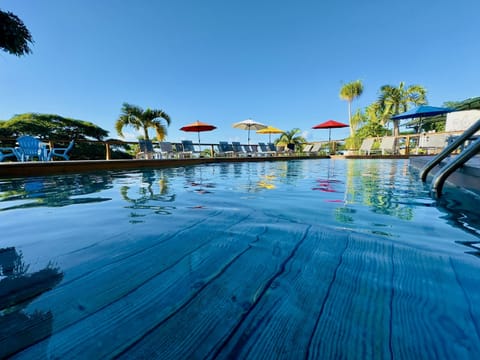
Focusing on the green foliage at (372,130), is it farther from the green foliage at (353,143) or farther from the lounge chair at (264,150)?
the lounge chair at (264,150)

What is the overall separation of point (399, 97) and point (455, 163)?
2305 cm

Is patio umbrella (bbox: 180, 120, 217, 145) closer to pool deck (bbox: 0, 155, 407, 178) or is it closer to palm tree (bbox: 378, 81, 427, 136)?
pool deck (bbox: 0, 155, 407, 178)

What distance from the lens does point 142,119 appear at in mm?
13711

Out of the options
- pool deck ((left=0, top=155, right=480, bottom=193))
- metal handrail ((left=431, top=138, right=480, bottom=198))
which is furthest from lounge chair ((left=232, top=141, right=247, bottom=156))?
metal handrail ((left=431, top=138, right=480, bottom=198))

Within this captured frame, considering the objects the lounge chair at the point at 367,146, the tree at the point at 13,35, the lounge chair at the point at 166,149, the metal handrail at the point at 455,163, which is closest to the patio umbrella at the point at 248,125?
the lounge chair at the point at 166,149

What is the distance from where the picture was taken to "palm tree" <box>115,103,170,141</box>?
43.9 ft

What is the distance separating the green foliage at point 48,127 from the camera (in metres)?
12.7

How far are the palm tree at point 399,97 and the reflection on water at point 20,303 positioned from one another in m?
23.7

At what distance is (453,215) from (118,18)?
14.2m

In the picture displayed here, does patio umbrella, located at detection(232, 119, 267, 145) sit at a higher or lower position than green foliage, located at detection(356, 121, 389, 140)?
lower

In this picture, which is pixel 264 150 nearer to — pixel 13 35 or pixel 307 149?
pixel 307 149

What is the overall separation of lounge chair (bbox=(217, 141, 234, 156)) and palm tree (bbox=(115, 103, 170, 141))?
5.40 meters

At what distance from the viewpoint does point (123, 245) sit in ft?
4.03

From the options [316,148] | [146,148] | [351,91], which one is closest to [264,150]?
[316,148]
